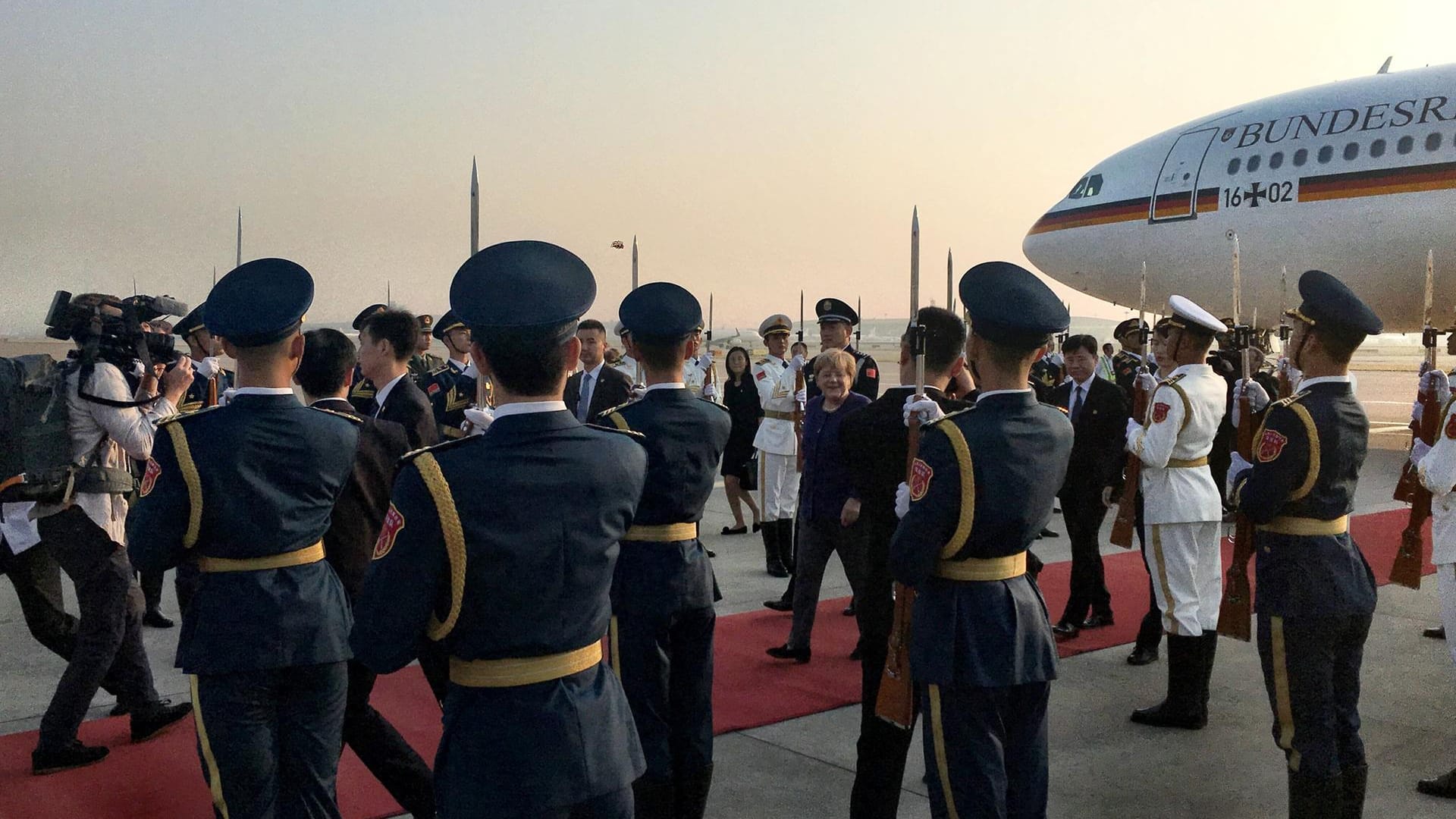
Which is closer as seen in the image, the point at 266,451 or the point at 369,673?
the point at 266,451

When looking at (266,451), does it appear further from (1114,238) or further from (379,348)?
(1114,238)

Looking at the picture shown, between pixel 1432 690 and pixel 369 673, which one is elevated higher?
pixel 369 673

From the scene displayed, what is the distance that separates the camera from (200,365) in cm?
645

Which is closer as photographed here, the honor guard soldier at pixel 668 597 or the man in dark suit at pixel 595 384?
the honor guard soldier at pixel 668 597

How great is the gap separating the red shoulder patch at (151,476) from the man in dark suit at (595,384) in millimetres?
4078

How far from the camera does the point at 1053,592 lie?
802 cm

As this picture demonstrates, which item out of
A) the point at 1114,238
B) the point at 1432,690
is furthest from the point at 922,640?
the point at 1114,238

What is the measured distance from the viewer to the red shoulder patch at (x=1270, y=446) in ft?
12.6

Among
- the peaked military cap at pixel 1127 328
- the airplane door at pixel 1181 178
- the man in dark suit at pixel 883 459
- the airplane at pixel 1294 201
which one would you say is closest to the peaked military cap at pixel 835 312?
the man in dark suit at pixel 883 459

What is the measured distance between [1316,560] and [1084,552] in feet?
9.87

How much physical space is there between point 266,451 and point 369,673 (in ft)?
3.87

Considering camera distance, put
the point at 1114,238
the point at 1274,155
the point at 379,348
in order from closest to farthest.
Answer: the point at 379,348 < the point at 1274,155 < the point at 1114,238

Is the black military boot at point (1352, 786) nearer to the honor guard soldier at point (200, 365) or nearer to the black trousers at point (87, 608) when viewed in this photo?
the black trousers at point (87, 608)

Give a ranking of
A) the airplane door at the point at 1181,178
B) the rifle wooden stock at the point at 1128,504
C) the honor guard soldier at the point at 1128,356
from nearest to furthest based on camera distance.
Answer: the rifle wooden stock at the point at 1128,504 < the honor guard soldier at the point at 1128,356 < the airplane door at the point at 1181,178
